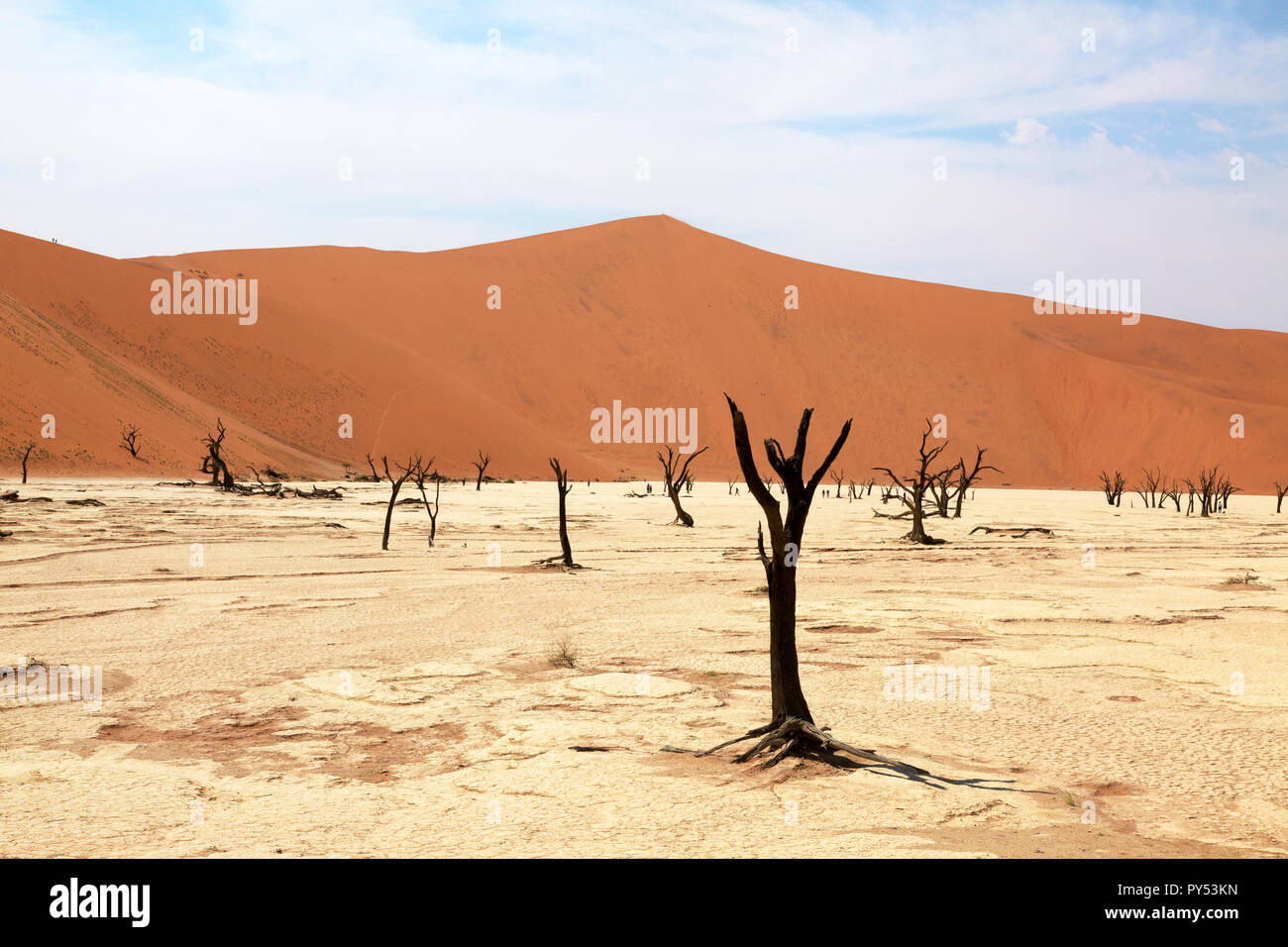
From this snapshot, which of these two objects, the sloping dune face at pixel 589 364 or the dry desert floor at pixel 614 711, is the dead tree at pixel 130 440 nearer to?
the sloping dune face at pixel 589 364

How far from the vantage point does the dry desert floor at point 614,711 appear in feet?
15.8

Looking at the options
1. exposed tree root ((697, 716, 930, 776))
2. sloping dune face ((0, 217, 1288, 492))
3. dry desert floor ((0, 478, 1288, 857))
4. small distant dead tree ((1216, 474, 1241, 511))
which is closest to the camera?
dry desert floor ((0, 478, 1288, 857))

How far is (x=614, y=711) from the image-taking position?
7152mm

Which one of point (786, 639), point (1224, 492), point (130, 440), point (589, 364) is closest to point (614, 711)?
point (786, 639)

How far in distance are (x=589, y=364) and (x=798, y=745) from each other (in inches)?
3245

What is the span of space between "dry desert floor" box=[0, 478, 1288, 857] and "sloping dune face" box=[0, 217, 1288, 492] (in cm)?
3659

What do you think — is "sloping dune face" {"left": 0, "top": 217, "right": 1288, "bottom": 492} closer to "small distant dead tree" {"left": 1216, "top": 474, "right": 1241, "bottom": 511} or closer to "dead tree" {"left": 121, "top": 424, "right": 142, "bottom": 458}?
"dead tree" {"left": 121, "top": 424, "right": 142, "bottom": 458}

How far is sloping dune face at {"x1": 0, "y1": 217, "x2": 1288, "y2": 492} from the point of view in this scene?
56.6m

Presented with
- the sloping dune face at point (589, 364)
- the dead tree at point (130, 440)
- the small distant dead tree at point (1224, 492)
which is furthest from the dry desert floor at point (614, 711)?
the sloping dune face at point (589, 364)

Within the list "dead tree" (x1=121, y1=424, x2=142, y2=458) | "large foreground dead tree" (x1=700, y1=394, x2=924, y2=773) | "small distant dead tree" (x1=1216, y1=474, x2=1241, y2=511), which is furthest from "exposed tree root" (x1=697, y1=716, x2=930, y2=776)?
"dead tree" (x1=121, y1=424, x2=142, y2=458)

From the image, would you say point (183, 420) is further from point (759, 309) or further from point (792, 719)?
point (759, 309)

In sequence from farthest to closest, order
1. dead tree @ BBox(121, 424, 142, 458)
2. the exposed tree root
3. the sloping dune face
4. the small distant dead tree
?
the sloping dune face < dead tree @ BBox(121, 424, 142, 458) < the small distant dead tree < the exposed tree root
